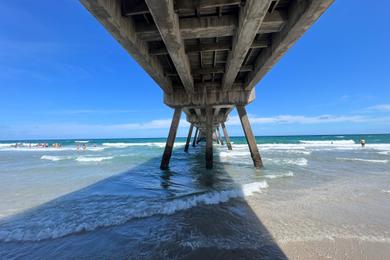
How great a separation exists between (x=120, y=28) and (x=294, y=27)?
3.24 metres

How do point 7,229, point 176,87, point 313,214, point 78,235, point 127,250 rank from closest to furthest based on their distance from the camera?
1. point 127,250
2. point 78,235
3. point 7,229
4. point 313,214
5. point 176,87

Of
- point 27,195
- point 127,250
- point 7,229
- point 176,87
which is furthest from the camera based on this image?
point 176,87

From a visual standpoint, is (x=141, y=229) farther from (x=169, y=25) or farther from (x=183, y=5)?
(x=183, y=5)

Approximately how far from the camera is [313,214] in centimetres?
365

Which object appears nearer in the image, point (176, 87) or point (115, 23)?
point (115, 23)

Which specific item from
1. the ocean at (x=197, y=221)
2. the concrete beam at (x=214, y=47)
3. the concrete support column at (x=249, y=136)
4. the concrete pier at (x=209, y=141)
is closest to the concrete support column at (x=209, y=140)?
the concrete pier at (x=209, y=141)

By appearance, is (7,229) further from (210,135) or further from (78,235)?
(210,135)

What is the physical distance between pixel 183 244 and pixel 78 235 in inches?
68.6

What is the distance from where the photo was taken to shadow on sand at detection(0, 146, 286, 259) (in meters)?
2.52

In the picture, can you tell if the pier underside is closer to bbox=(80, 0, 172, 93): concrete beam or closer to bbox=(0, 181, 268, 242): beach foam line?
bbox=(80, 0, 172, 93): concrete beam

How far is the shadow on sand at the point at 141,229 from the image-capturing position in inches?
99.1

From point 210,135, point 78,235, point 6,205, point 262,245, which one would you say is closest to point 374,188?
point 262,245

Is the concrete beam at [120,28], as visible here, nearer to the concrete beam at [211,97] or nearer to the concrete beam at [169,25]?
the concrete beam at [169,25]

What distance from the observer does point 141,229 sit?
10.4 feet
